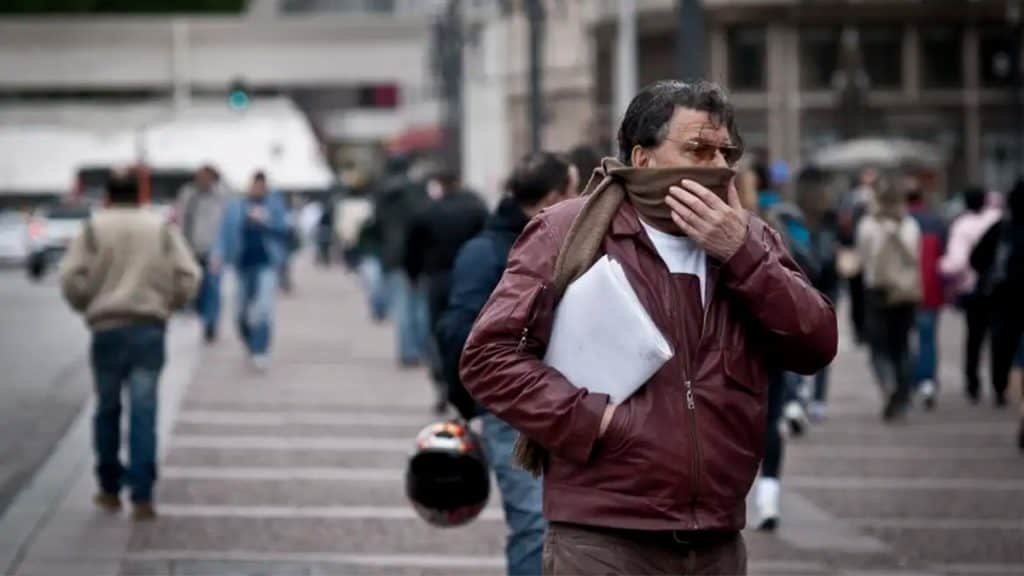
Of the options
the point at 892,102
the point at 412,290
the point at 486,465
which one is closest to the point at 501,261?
the point at 486,465

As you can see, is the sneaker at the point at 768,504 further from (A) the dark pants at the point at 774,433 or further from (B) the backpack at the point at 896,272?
(B) the backpack at the point at 896,272

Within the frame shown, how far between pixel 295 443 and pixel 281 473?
1620mm

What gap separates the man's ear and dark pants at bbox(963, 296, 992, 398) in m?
14.0

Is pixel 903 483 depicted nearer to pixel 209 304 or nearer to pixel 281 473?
pixel 281 473

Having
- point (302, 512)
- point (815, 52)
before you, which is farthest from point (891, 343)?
point (815, 52)

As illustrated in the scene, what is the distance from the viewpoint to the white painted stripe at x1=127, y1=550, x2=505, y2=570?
10625mm

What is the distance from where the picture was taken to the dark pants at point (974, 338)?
1914cm

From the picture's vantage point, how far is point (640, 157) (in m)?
5.41

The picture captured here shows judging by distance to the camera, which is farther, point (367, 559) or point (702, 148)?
point (367, 559)

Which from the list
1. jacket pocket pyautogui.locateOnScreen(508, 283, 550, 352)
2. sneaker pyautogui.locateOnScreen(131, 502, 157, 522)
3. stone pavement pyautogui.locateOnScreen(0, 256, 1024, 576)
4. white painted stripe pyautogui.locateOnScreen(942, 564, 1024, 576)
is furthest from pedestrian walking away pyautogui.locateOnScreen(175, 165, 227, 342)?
jacket pocket pyautogui.locateOnScreen(508, 283, 550, 352)

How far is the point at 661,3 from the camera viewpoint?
59375 mm

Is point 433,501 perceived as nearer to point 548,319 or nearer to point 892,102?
point 548,319

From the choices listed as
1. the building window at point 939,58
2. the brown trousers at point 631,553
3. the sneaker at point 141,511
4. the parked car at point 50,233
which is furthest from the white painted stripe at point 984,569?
the building window at point 939,58

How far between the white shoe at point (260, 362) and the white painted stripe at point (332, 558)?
424 inches
